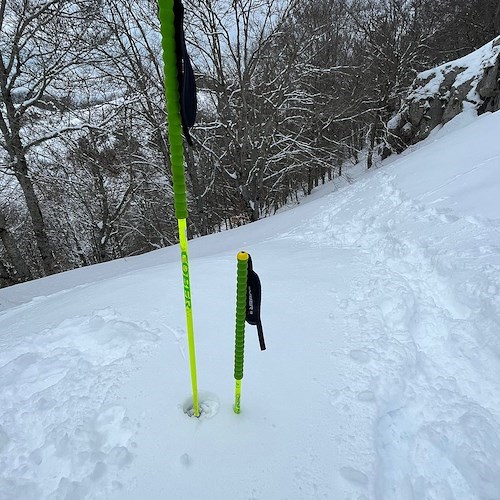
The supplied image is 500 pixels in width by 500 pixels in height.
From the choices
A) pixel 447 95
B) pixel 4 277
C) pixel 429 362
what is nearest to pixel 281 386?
pixel 429 362

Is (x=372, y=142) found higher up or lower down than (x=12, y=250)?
higher up

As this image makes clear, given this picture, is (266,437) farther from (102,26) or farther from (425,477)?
(102,26)

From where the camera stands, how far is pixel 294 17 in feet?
34.1

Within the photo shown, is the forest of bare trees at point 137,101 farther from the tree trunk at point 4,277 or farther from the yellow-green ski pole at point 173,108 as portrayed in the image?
the yellow-green ski pole at point 173,108

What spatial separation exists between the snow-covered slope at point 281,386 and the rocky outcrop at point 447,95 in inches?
465

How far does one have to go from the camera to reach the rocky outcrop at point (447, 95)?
39.0 feet

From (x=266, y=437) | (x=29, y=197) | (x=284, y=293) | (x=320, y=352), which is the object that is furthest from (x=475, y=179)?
(x=29, y=197)

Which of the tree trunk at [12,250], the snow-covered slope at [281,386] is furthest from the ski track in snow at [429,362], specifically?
the tree trunk at [12,250]

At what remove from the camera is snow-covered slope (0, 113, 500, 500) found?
4.78ft

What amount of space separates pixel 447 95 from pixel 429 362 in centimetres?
1565

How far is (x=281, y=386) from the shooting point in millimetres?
1921

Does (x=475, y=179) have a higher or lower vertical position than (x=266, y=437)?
higher

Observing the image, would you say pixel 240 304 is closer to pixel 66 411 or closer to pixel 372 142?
pixel 66 411

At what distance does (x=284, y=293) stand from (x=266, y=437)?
1517mm
